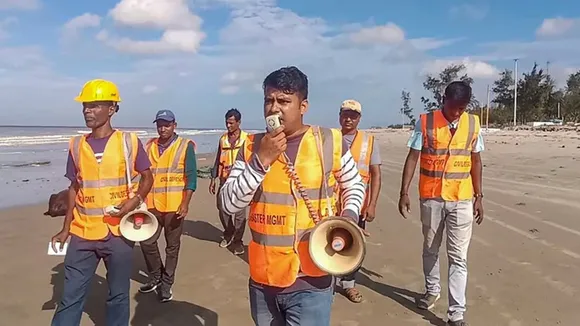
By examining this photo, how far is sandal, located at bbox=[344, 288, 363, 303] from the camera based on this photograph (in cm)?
563

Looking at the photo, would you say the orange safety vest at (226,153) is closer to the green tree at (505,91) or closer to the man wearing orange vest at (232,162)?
the man wearing orange vest at (232,162)

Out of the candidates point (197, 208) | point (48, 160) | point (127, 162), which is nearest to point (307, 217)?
point (127, 162)

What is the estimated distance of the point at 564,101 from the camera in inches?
2249

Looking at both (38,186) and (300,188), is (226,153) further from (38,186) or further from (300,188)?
(38,186)

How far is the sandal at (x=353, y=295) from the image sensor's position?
5.63 m

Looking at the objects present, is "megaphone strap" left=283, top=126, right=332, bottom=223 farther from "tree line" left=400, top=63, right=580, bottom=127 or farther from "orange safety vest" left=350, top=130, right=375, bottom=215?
"tree line" left=400, top=63, right=580, bottom=127

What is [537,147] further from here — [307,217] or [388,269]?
[307,217]

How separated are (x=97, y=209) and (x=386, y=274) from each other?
13.0ft

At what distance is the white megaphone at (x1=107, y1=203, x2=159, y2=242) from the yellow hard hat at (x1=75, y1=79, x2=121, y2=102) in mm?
913

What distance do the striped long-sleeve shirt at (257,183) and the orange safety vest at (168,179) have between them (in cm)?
321

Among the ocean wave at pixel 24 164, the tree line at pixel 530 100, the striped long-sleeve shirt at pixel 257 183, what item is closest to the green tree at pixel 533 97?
the tree line at pixel 530 100

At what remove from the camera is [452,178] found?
5.02 m

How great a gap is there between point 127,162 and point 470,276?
14.5 feet

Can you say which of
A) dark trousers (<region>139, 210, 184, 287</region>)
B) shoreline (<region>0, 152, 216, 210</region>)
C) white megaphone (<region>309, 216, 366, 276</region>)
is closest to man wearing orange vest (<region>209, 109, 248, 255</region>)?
dark trousers (<region>139, 210, 184, 287</region>)
